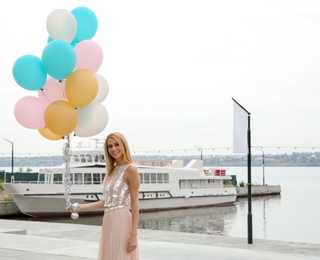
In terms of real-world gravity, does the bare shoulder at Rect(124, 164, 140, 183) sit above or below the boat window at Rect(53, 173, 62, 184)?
above

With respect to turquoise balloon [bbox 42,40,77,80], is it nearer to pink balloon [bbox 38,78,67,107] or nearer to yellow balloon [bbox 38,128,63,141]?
pink balloon [bbox 38,78,67,107]

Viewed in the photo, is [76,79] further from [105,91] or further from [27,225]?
[27,225]

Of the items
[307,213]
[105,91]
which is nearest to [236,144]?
[105,91]

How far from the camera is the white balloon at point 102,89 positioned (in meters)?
9.88

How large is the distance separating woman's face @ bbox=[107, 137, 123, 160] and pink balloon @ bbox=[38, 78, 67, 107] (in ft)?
10.4

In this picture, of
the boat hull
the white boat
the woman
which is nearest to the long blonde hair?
the woman

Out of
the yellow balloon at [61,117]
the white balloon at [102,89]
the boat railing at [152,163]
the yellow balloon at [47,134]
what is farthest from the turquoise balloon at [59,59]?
the boat railing at [152,163]

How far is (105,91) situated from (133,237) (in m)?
4.02

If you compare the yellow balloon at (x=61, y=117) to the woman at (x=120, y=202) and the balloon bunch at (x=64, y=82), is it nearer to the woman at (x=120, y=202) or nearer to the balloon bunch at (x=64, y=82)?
the balloon bunch at (x=64, y=82)

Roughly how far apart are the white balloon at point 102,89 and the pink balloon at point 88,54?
0.95 feet

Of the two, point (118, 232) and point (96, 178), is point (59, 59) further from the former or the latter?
point (96, 178)

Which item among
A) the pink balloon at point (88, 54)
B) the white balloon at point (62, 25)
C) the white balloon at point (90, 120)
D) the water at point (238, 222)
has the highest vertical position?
the white balloon at point (62, 25)

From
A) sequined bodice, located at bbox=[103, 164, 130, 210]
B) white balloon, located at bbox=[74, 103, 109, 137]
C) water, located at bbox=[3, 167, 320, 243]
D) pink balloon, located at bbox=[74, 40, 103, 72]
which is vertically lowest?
water, located at bbox=[3, 167, 320, 243]

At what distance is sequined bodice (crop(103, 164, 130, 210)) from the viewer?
20.9 feet
